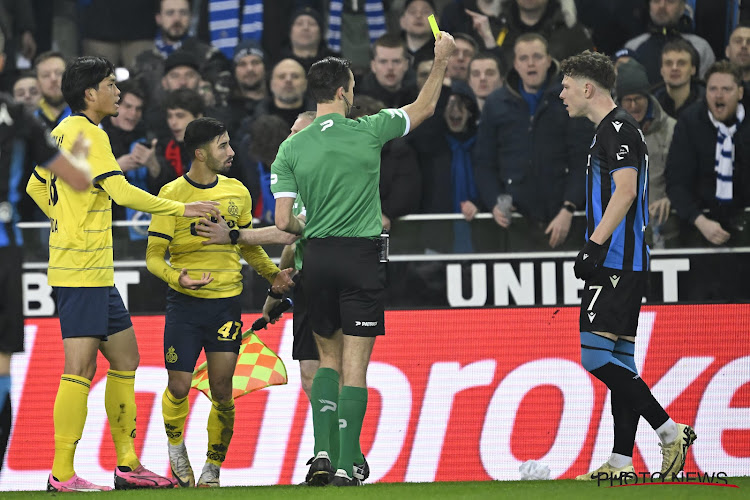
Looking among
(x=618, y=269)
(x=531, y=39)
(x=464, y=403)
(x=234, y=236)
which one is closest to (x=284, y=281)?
(x=234, y=236)

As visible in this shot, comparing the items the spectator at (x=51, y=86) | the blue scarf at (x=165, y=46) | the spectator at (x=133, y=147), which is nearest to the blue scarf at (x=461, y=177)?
the spectator at (x=133, y=147)

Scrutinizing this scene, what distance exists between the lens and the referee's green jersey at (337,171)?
17.3ft

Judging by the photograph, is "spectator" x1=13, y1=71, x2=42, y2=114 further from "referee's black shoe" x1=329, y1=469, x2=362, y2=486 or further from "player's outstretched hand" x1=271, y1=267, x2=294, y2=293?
"referee's black shoe" x1=329, y1=469, x2=362, y2=486

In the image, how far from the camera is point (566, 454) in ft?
22.3

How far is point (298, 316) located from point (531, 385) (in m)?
1.60

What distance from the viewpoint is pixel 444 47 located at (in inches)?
215

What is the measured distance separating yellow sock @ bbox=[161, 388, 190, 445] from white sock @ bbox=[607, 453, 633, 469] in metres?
2.33

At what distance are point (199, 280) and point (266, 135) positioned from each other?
310cm

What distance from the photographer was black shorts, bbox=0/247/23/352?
474 centimetres

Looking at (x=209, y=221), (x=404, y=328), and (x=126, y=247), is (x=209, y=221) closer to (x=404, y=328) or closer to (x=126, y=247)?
(x=404, y=328)

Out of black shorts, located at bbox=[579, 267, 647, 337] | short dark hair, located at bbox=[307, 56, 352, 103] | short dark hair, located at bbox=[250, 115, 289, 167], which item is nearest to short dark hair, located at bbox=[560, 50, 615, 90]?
black shorts, located at bbox=[579, 267, 647, 337]

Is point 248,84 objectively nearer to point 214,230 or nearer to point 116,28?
point 116,28

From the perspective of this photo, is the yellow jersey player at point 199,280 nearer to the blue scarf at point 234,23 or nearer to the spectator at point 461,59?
the spectator at point 461,59

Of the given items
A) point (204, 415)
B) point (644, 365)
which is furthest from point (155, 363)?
point (644, 365)
